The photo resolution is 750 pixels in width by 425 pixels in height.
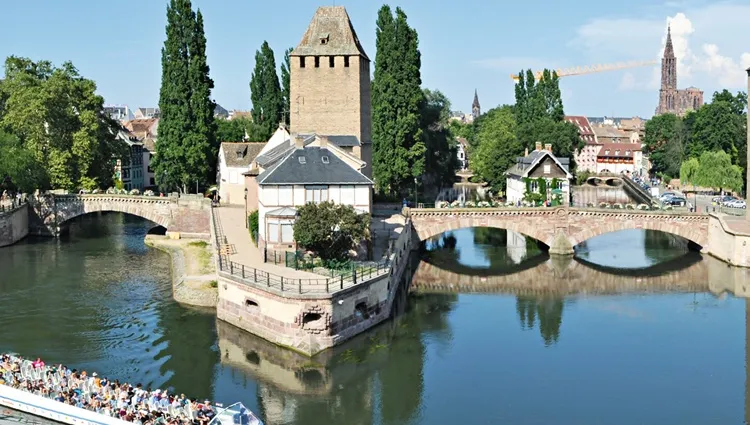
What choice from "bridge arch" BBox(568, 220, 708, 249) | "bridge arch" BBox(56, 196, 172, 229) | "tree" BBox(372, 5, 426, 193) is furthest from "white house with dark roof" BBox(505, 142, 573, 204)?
"bridge arch" BBox(56, 196, 172, 229)

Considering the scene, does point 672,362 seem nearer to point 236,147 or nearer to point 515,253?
point 515,253

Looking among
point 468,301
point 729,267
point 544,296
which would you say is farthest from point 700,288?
point 468,301

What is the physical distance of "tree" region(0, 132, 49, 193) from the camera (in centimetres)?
6612

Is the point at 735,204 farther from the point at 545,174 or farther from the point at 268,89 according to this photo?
the point at 268,89

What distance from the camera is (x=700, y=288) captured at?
53125 millimetres

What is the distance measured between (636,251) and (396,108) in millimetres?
24226

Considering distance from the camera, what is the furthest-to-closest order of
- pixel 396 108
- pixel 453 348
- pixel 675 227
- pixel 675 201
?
pixel 675 201 → pixel 396 108 → pixel 675 227 → pixel 453 348

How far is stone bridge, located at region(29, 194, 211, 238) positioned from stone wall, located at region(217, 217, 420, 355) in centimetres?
2785

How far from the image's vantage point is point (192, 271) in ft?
170

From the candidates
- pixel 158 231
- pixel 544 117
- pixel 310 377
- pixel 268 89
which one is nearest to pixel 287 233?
pixel 310 377

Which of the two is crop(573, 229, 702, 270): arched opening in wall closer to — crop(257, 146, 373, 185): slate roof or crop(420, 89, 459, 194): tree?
crop(420, 89, 459, 194): tree

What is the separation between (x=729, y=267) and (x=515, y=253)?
1639cm

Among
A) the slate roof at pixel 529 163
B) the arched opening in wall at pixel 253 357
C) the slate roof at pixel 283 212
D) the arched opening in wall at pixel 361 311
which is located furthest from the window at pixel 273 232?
the slate roof at pixel 529 163

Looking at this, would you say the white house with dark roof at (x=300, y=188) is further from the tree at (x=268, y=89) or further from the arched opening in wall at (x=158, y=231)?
the tree at (x=268, y=89)
